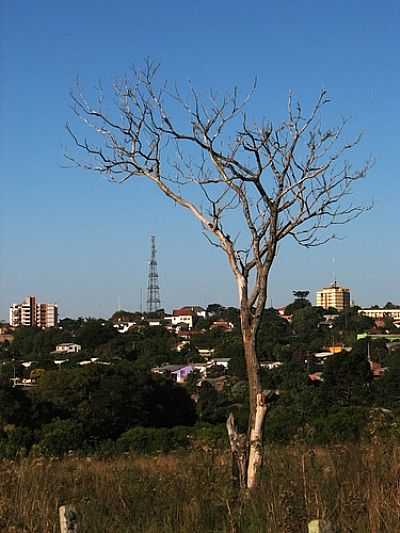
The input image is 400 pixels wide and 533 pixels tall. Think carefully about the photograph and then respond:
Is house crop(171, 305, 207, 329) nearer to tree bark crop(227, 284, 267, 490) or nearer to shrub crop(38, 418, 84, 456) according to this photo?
shrub crop(38, 418, 84, 456)

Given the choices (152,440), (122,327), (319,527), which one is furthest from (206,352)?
(319,527)

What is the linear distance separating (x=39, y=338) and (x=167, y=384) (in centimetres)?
3685

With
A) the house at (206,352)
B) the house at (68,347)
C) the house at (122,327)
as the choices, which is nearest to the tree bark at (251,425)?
the house at (206,352)

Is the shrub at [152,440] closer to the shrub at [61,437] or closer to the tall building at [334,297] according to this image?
the shrub at [61,437]

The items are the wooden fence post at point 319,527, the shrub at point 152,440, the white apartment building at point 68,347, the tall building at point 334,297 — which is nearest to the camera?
the wooden fence post at point 319,527

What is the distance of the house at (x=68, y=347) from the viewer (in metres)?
52.4

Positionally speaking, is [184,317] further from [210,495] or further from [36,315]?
[210,495]

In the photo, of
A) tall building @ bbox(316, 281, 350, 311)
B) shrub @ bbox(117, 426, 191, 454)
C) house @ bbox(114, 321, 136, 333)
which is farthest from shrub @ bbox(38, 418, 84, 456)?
tall building @ bbox(316, 281, 350, 311)

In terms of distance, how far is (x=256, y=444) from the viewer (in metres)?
4.83

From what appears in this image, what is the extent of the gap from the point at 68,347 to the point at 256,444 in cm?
4959

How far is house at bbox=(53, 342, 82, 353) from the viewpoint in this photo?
52.4 metres

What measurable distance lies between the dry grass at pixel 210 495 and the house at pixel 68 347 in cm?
4651

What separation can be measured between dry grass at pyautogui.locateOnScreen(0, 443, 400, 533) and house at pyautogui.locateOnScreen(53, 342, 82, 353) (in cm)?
4651

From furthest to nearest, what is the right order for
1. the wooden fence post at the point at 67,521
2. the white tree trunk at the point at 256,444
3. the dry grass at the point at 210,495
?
1. the white tree trunk at the point at 256,444
2. the dry grass at the point at 210,495
3. the wooden fence post at the point at 67,521
